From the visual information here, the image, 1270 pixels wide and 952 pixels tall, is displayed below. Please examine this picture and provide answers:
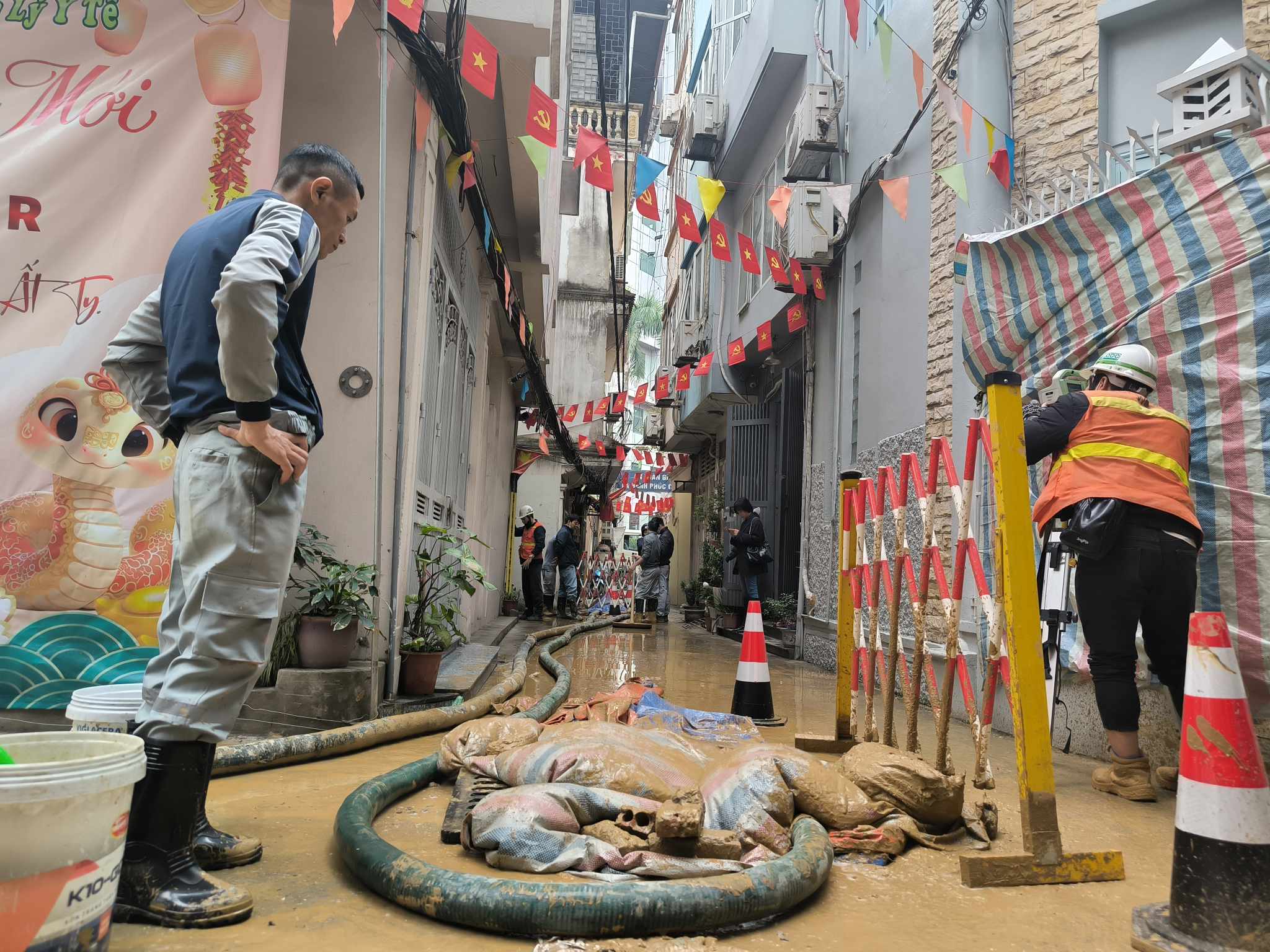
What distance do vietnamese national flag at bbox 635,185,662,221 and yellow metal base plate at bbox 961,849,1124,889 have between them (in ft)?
20.2

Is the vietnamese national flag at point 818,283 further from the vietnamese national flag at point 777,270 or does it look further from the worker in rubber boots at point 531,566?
the worker in rubber boots at point 531,566

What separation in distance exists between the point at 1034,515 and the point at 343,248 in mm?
4199

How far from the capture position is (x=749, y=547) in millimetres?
12219

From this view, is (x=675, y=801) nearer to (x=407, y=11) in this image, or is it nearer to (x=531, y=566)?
(x=407, y=11)

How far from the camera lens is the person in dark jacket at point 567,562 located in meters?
15.5

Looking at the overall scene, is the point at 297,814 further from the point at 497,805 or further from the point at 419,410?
the point at 419,410

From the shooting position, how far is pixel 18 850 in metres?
1.46

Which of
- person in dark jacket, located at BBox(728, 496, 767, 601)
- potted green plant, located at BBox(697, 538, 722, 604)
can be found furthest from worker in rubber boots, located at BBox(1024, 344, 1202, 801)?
potted green plant, located at BBox(697, 538, 722, 604)

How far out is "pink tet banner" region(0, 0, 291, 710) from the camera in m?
3.87

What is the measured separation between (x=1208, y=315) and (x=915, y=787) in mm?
2768

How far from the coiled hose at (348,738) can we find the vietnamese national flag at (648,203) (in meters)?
4.50

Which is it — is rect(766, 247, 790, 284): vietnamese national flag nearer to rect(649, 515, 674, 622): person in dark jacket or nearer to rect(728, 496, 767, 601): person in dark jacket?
rect(728, 496, 767, 601): person in dark jacket

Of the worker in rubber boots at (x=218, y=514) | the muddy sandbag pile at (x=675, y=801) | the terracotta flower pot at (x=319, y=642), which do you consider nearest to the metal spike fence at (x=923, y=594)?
the muddy sandbag pile at (x=675, y=801)

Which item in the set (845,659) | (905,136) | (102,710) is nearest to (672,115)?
(905,136)
